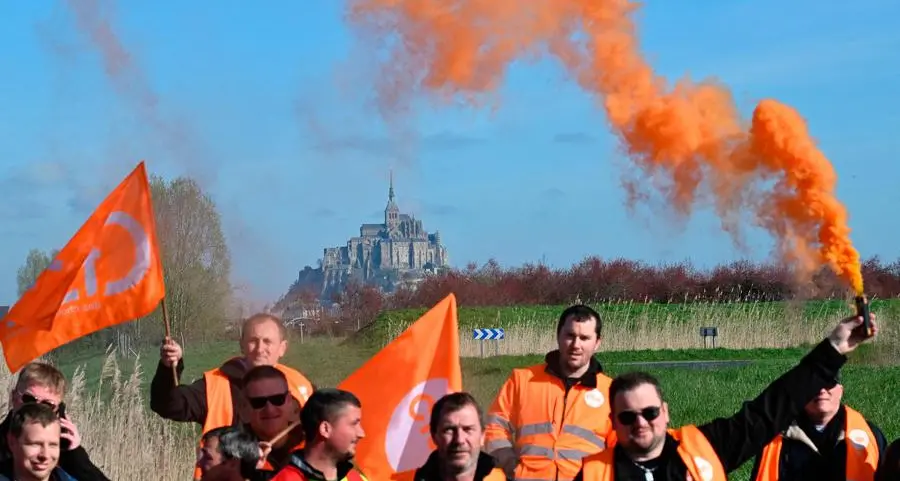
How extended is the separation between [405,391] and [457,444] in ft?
6.71

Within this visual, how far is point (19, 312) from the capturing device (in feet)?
27.4

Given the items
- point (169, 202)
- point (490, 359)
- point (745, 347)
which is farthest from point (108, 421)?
point (745, 347)

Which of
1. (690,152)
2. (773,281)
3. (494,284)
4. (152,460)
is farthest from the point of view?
(494,284)

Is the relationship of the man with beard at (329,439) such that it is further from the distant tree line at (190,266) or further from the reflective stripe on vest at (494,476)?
the distant tree line at (190,266)

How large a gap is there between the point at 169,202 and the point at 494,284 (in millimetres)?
25152

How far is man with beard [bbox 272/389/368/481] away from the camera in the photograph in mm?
5883

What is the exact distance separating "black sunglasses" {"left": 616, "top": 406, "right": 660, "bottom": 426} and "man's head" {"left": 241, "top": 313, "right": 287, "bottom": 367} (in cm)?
250

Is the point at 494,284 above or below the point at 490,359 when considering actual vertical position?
above

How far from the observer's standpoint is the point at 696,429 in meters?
6.24

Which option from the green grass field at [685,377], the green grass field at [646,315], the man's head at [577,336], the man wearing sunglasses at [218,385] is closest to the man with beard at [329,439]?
the man wearing sunglasses at [218,385]

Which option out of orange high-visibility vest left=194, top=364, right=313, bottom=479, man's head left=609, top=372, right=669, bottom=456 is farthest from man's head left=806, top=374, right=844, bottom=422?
orange high-visibility vest left=194, top=364, right=313, bottom=479

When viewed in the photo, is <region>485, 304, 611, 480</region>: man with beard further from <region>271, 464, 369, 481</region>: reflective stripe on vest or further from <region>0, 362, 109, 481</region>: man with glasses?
<region>0, 362, 109, 481</region>: man with glasses

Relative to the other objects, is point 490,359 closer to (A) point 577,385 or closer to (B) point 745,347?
(B) point 745,347

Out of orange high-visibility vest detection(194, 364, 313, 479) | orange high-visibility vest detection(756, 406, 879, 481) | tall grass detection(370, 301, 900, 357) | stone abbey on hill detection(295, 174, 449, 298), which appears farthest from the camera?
stone abbey on hill detection(295, 174, 449, 298)
